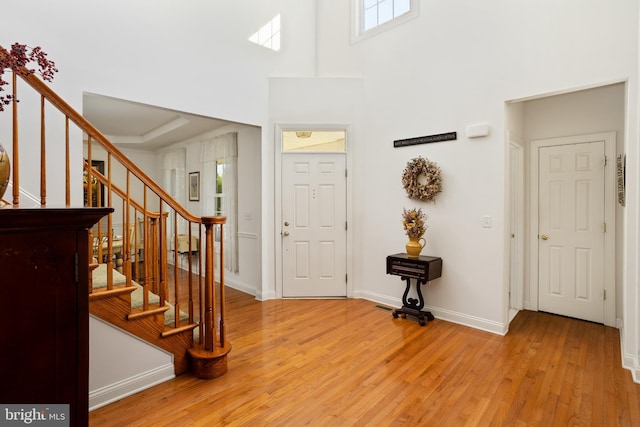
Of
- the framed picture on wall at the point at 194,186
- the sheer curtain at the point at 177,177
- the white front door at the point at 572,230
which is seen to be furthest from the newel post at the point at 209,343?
the sheer curtain at the point at 177,177

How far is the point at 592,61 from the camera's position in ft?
9.66

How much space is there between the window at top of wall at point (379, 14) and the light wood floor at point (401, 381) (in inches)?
145

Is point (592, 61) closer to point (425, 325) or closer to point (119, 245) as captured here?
point (425, 325)

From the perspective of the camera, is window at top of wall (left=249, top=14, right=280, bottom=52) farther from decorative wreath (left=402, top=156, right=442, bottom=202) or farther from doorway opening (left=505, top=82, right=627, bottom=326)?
doorway opening (left=505, top=82, right=627, bottom=326)

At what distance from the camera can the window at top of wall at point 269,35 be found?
442cm

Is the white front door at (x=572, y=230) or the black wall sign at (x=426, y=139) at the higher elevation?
the black wall sign at (x=426, y=139)

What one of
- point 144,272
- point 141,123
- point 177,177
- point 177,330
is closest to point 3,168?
point 144,272

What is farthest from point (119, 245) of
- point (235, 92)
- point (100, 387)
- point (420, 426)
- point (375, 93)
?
point (420, 426)

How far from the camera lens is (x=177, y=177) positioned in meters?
6.87

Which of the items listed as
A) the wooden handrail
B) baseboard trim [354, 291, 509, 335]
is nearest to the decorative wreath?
baseboard trim [354, 291, 509, 335]

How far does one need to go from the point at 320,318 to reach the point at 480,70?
3201 millimetres

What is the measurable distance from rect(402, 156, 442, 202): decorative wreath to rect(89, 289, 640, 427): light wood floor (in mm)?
1459
